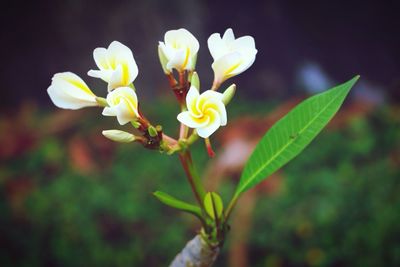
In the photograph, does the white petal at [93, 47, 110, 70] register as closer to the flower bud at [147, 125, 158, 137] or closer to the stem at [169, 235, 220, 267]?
the flower bud at [147, 125, 158, 137]

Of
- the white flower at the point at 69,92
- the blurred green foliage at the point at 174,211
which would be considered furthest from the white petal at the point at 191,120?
the blurred green foliage at the point at 174,211

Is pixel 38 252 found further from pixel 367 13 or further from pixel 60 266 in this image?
pixel 367 13

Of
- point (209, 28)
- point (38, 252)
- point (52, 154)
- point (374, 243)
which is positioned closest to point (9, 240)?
point (38, 252)

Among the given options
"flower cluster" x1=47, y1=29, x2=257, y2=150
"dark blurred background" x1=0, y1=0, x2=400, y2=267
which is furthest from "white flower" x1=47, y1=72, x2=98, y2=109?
"dark blurred background" x1=0, y1=0, x2=400, y2=267

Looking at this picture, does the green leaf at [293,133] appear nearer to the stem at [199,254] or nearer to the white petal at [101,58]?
the stem at [199,254]

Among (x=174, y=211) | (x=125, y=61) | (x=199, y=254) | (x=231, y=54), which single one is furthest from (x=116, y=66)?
(x=174, y=211)
